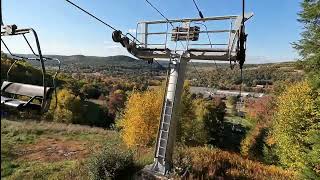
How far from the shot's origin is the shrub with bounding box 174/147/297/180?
1509cm

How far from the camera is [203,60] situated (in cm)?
1512

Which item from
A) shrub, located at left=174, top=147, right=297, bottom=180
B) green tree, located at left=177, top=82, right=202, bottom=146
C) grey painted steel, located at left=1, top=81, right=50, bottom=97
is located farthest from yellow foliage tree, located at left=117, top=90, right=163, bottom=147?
grey painted steel, located at left=1, top=81, right=50, bottom=97

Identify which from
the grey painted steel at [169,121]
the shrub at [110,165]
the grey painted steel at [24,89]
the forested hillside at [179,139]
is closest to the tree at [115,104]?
the forested hillside at [179,139]

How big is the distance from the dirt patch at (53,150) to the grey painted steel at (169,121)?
16549 mm

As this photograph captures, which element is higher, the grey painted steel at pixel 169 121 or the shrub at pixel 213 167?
the grey painted steel at pixel 169 121

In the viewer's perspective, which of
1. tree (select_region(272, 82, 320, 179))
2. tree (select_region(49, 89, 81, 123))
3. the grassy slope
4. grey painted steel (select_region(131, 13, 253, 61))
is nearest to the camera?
grey painted steel (select_region(131, 13, 253, 61))

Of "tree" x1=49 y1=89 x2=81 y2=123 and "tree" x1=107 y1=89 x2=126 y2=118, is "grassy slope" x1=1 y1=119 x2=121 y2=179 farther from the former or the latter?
"tree" x1=107 y1=89 x2=126 y2=118

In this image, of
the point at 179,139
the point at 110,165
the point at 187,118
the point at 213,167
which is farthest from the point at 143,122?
the point at 213,167

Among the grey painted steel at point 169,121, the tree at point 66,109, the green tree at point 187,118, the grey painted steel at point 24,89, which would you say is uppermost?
the grey painted steel at point 24,89

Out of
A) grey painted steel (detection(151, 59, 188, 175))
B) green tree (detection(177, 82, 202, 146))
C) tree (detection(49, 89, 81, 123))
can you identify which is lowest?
tree (detection(49, 89, 81, 123))

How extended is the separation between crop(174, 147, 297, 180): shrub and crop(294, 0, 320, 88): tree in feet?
26.3

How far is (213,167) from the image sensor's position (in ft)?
51.6

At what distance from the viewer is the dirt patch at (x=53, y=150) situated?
3167cm

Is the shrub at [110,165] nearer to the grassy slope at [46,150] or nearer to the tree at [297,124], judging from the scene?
the grassy slope at [46,150]
